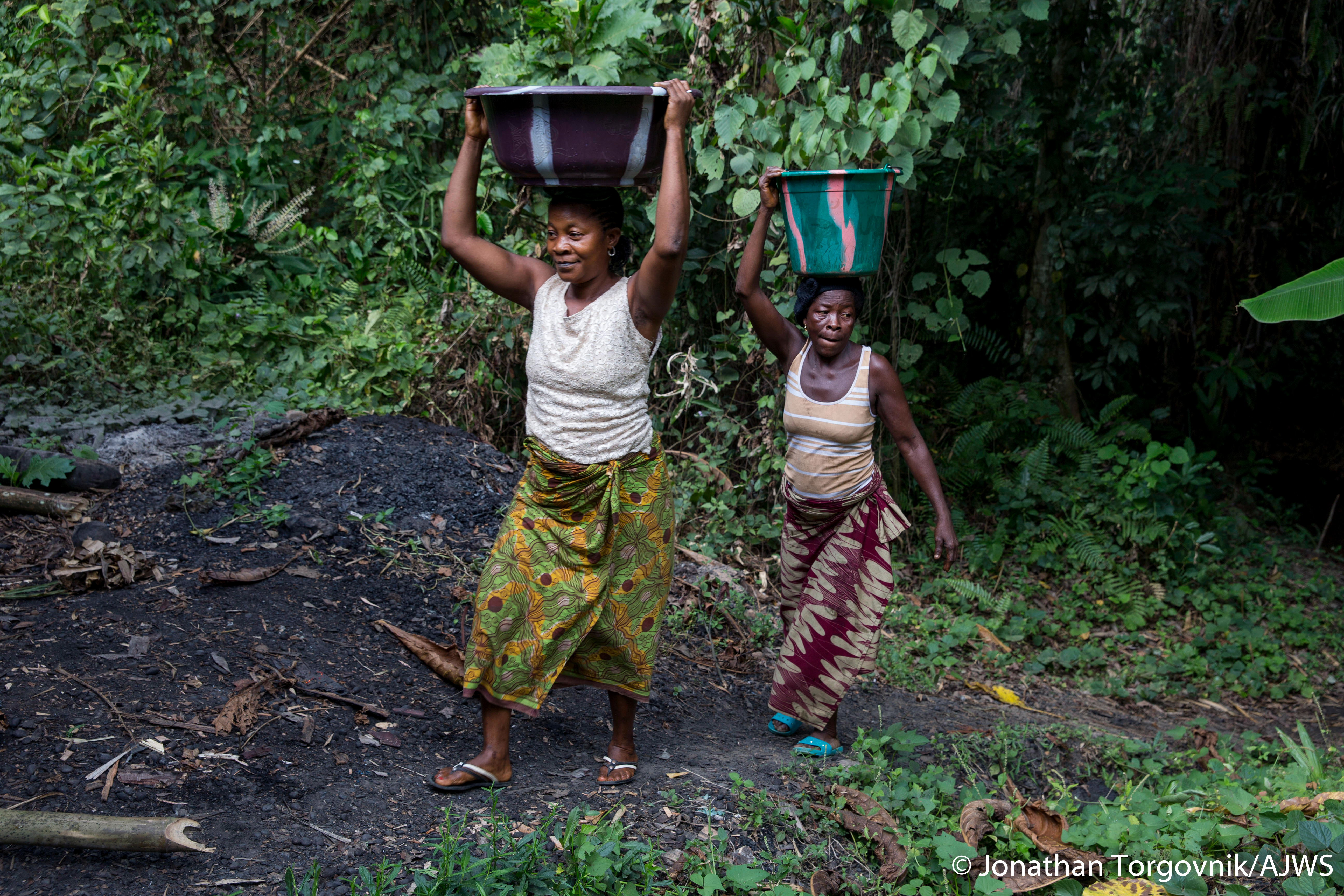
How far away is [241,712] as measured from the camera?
2.92m

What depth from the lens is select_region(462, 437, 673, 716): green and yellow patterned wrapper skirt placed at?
281 centimetres

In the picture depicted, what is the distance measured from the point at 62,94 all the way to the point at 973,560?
20.5 feet

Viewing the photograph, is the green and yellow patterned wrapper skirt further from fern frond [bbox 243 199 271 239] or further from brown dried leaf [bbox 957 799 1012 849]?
fern frond [bbox 243 199 271 239]

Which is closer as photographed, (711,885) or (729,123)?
(711,885)

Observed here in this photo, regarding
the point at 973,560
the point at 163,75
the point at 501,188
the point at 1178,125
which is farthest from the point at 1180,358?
the point at 163,75

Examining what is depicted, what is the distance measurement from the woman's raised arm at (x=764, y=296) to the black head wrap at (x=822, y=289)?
86 mm

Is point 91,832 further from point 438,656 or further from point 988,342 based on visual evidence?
point 988,342

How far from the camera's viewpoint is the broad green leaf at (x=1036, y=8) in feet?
11.9

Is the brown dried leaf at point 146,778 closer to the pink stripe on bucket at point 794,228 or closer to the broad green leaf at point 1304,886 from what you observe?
the pink stripe on bucket at point 794,228

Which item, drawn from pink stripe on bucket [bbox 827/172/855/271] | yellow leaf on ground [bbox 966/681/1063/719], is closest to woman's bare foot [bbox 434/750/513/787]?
pink stripe on bucket [bbox 827/172/855/271]

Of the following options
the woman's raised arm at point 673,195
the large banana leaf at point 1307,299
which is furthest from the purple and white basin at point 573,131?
the large banana leaf at point 1307,299

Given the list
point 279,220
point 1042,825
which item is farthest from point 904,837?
point 279,220

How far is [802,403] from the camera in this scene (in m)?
3.36

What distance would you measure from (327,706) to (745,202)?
2386 mm
